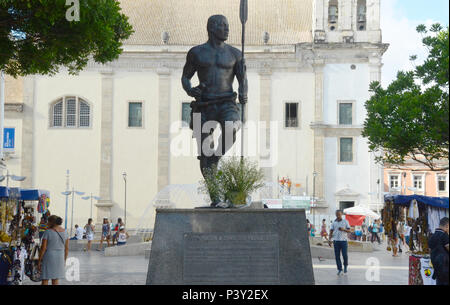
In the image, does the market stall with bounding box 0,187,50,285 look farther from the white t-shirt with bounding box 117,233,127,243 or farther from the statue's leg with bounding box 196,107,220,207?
the white t-shirt with bounding box 117,233,127,243

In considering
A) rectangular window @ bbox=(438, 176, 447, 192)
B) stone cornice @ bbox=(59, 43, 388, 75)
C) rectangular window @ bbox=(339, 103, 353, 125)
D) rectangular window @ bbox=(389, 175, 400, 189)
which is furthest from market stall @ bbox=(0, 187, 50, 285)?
rectangular window @ bbox=(438, 176, 447, 192)

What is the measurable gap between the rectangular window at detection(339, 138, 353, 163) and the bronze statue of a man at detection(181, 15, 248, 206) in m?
31.8

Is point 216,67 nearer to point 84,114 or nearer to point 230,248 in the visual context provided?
point 230,248

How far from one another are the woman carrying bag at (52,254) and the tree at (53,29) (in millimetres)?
3408

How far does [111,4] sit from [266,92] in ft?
97.5

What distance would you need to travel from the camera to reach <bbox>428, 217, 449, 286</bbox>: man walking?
597 cm

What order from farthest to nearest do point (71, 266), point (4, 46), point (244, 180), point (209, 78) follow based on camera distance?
point (71, 266) < point (4, 46) < point (209, 78) < point (244, 180)

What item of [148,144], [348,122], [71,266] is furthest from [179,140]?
[71,266]

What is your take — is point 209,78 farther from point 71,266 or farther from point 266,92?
point 266,92

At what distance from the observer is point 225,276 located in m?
6.82

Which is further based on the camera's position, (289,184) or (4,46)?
(289,184)

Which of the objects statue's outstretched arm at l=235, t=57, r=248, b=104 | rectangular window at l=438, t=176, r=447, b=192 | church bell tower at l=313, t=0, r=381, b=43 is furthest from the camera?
rectangular window at l=438, t=176, r=447, b=192

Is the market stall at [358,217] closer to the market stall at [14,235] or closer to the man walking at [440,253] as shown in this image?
the market stall at [14,235]
